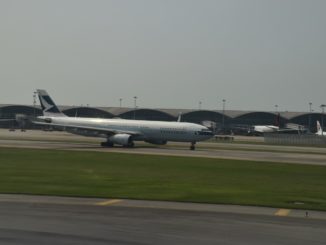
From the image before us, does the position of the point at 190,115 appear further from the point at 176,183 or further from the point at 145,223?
the point at 145,223

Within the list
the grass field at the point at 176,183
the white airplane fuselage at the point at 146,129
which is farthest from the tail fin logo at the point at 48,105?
the grass field at the point at 176,183

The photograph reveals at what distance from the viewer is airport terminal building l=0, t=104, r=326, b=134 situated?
17862 cm

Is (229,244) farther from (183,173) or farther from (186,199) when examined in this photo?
(183,173)

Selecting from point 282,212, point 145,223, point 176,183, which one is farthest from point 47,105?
point 145,223

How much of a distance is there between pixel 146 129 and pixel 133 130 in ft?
5.57

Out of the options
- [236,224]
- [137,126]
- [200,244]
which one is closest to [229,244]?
[200,244]

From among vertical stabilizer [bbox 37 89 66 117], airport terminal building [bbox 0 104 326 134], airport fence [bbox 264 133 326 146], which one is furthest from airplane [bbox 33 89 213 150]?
airport terminal building [bbox 0 104 326 134]

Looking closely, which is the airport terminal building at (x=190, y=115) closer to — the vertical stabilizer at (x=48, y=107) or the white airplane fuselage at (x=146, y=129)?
the vertical stabilizer at (x=48, y=107)

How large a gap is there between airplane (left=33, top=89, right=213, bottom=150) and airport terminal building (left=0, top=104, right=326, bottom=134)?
10152 centimetres

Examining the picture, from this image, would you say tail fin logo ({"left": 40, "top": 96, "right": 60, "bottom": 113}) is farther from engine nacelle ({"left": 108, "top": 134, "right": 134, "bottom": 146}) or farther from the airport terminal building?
the airport terminal building

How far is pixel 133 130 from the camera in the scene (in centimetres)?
7288

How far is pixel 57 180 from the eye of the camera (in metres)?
25.8

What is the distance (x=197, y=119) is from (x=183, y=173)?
15182 centimetres

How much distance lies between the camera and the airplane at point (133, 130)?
232ft
